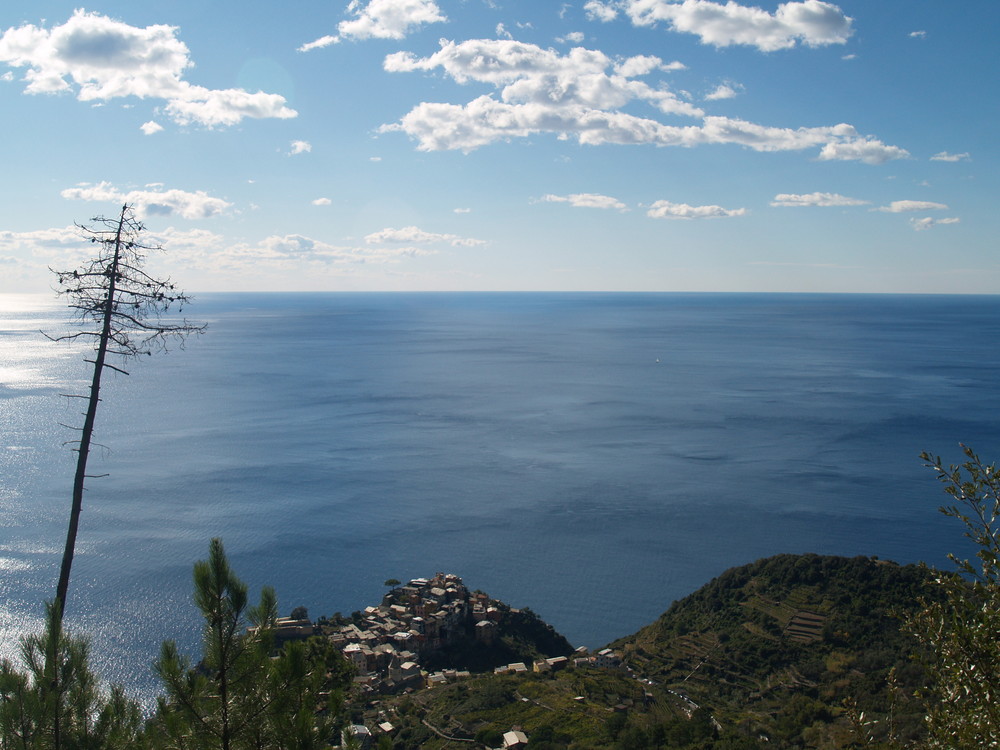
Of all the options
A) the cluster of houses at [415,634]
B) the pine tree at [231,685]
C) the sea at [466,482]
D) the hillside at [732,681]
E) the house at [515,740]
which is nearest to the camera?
the pine tree at [231,685]

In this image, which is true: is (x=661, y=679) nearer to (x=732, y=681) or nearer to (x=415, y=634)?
(x=732, y=681)

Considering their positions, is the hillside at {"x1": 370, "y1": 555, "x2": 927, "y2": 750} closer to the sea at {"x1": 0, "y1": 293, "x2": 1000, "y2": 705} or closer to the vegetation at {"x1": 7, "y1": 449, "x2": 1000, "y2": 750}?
the vegetation at {"x1": 7, "y1": 449, "x2": 1000, "y2": 750}

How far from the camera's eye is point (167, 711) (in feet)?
15.7

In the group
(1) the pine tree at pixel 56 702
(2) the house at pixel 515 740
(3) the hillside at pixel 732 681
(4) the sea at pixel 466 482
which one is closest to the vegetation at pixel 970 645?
(1) the pine tree at pixel 56 702

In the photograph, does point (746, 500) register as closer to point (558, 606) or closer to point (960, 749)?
point (558, 606)

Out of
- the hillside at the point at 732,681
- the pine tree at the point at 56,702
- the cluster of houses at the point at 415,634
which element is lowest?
the cluster of houses at the point at 415,634

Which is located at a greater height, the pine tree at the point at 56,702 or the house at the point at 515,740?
the pine tree at the point at 56,702

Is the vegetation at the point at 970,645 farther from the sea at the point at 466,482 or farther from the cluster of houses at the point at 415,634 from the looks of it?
the cluster of houses at the point at 415,634

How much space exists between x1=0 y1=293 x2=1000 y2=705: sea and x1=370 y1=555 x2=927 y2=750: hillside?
4552mm

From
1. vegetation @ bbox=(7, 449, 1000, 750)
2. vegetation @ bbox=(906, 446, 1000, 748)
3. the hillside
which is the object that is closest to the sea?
vegetation @ bbox=(7, 449, 1000, 750)

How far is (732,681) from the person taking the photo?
1989cm

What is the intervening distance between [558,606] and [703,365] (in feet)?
221

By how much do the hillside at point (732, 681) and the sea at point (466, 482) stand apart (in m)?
4.55

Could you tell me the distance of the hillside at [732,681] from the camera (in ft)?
49.8
